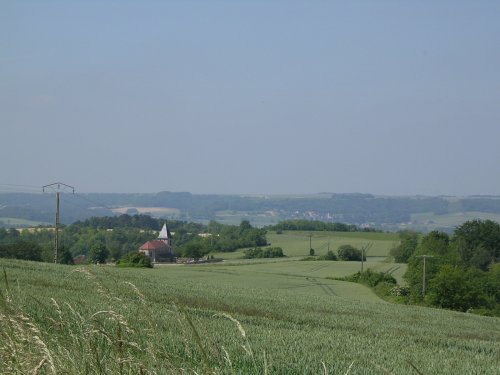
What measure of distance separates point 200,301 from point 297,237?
357 feet

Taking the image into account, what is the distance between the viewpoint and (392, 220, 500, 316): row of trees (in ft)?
217

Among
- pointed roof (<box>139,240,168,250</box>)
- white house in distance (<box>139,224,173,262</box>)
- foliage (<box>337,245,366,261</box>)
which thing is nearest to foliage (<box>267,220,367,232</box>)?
foliage (<box>337,245,366,261</box>)


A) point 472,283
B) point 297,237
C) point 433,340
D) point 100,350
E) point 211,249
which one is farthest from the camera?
point 297,237

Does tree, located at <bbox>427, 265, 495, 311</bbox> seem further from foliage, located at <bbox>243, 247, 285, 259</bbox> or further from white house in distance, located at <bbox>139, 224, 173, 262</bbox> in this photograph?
white house in distance, located at <bbox>139, 224, 173, 262</bbox>

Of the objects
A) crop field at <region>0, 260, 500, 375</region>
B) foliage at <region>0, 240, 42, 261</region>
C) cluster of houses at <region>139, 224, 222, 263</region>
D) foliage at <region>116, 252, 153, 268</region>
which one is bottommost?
cluster of houses at <region>139, 224, 222, 263</region>

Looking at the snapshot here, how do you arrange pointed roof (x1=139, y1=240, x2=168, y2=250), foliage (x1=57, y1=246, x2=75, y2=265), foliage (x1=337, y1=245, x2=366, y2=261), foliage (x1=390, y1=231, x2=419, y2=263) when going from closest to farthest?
1. foliage (x1=57, y1=246, x2=75, y2=265)
2. pointed roof (x1=139, y1=240, x2=168, y2=250)
3. foliage (x1=390, y1=231, x2=419, y2=263)
4. foliage (x1=337, y1=245, x2=366, y2=261)

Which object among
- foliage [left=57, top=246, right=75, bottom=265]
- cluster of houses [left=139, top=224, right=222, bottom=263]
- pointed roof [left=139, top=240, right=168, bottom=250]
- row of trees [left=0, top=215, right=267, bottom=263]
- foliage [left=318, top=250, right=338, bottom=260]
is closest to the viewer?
foliage [left=57, top=246, right=75, bottom=265]

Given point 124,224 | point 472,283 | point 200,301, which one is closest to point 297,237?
point 124,224

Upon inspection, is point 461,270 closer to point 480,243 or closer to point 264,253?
point 480,243

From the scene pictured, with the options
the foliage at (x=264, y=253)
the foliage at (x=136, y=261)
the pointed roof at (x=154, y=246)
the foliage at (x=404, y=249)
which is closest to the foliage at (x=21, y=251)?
the foliage at (x=136, y=261)

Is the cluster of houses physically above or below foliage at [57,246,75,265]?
below

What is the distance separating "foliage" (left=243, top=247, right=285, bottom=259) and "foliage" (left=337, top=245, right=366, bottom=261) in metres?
9.24

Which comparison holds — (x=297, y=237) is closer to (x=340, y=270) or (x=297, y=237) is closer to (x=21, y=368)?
(x=340, y=270)

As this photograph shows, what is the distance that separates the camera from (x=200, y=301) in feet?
76.9
